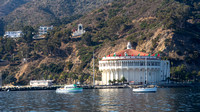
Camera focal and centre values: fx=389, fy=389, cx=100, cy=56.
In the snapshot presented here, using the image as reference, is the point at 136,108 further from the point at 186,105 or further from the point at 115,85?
the point at 115,85

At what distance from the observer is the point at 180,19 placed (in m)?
182

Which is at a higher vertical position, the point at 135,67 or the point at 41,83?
the point at 135,67

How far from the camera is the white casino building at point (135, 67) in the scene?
500 feet

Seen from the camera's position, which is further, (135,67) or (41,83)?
(41,83)

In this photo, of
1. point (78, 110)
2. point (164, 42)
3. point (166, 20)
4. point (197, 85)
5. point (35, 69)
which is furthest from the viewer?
point (35, 69)

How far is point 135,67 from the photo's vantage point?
15250cm

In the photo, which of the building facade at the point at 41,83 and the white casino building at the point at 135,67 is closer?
the white casino building at the point at 135,67

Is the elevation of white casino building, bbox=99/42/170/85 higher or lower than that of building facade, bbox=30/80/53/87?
higher

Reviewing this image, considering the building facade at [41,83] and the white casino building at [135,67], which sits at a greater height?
the white casino building at [135,67]

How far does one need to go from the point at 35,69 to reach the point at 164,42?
219 ft

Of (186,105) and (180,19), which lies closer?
(186,105)

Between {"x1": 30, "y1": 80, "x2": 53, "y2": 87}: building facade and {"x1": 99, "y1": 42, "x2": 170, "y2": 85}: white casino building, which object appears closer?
{"x1": 99, "y1": 42, "x2": 170, "y2": 85}: white casino building

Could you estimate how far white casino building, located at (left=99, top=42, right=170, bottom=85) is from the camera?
152 meters

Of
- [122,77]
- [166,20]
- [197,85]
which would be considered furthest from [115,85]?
[166,20]
